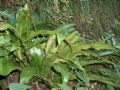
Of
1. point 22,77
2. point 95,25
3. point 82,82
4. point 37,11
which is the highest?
point 37,11

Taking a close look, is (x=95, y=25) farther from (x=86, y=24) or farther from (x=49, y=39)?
(x=49, y=39)

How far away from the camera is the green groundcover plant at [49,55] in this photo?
244cm

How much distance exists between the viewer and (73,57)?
8.55 ft

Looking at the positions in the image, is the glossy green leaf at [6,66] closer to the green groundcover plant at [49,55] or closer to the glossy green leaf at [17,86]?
the green groundcover plant at [49,55]

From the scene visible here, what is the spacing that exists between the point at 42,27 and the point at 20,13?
1.46 ft

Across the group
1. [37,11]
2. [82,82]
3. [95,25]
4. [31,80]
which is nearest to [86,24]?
[95,25]

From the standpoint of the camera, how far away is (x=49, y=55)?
2574 millimetres

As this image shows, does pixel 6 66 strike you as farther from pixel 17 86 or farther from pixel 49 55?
pixel 49 55

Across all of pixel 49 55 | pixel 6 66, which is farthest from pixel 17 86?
pixel 49 55

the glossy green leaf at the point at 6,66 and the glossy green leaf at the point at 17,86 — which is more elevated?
the glossy green leaf at the point at 6,66

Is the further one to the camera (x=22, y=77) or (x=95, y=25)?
(x=95, y=25)

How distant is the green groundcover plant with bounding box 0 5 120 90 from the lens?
8.00 feet

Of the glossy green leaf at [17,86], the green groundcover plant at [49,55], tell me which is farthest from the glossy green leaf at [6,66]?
the glossy green leaf at [17,86]

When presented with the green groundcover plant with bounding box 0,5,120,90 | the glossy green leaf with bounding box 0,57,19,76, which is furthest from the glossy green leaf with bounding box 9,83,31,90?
the glossy green leaf with bounding box 0,57,19,76
